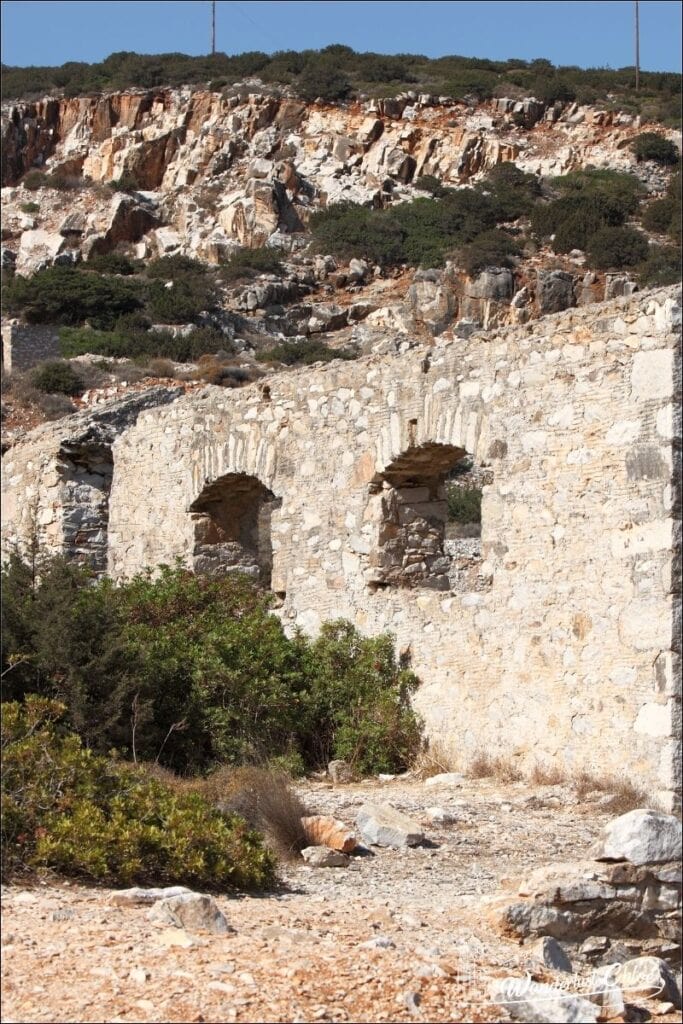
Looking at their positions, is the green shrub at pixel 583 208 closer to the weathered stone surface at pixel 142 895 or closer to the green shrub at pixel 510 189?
the green shrub at pixel 510 189

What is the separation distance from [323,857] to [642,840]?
4.98ft

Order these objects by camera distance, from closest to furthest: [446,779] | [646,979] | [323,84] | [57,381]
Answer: [646,979] < [446,779] < [57,381] < [323,84]

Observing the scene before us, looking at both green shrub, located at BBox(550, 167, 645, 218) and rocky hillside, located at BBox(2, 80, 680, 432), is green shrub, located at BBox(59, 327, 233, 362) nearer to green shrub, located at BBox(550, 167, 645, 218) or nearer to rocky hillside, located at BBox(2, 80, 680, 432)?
rocky hillside, located at BBox(2, 80, 680, 432)

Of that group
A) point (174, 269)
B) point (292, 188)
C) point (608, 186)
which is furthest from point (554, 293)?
point (292, 188)

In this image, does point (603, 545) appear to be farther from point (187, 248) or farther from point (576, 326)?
point (187, 248)

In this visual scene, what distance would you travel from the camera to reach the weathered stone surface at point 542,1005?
445 centimetres

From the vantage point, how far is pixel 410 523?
9.70 metres

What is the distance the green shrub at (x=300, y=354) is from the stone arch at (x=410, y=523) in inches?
795

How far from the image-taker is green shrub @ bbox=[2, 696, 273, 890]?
5367 millimetres

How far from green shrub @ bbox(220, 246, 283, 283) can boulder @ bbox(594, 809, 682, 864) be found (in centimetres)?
3505

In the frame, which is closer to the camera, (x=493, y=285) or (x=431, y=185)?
(x=493, y=285)

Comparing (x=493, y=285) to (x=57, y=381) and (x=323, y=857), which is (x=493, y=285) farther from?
(x=323, y=857)

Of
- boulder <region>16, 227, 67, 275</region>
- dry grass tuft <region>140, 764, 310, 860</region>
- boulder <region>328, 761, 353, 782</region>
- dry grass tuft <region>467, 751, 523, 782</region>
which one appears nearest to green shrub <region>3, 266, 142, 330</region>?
boulder <region>16, 227, 67, 275</region>

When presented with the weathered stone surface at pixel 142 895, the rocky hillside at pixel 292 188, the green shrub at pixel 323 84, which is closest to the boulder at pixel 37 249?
the rocky hillside at pixel 292 188
